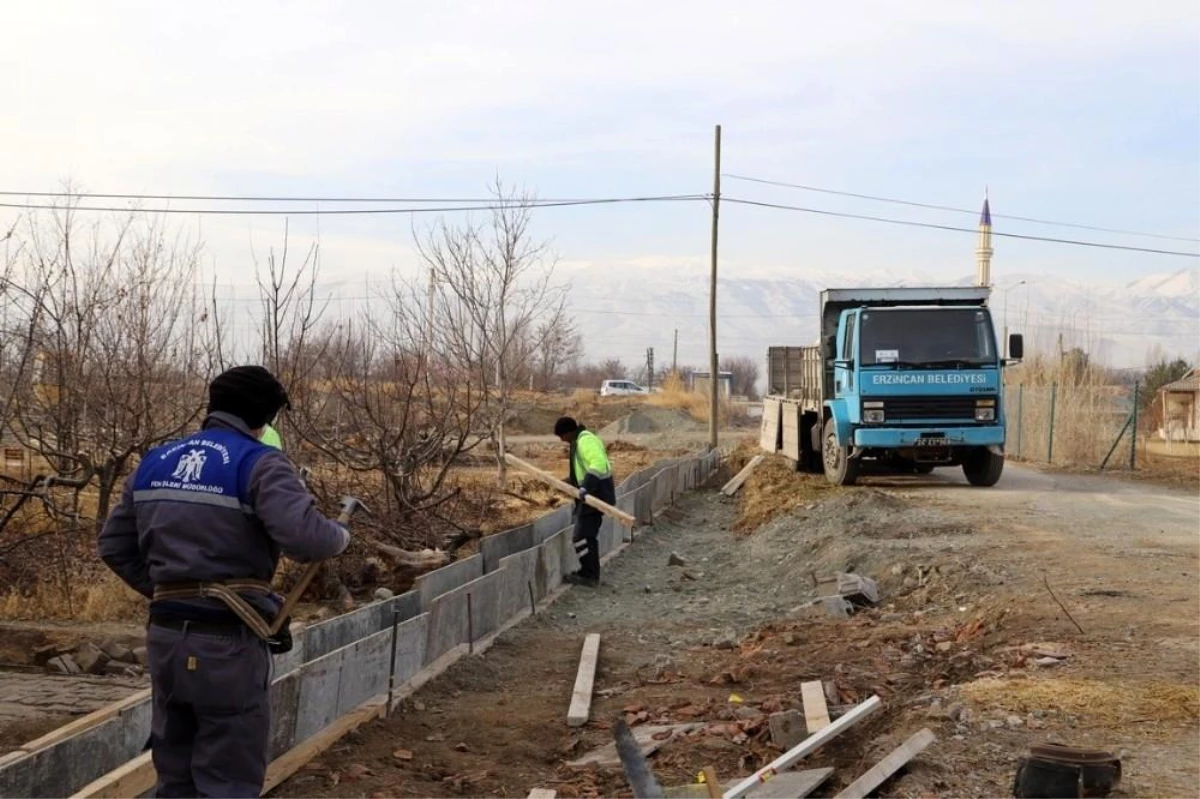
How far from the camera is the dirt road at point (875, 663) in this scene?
5562 millimetres

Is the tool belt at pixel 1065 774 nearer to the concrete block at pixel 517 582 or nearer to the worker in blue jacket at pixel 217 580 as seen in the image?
the worker in blue jacket at pixel 217 580

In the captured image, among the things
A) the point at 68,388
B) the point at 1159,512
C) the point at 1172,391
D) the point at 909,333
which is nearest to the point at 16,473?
the point at 68,388

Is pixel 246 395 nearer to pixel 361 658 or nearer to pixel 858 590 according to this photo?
pixel 361 658

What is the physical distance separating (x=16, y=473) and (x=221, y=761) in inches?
632

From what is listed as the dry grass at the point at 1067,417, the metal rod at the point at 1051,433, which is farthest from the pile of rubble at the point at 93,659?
the metal rod at the point at 1051,433

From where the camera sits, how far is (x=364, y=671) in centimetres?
663

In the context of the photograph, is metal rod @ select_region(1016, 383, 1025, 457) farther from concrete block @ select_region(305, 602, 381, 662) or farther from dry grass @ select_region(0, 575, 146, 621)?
concrete block @ select_region(305, 602, 381, 662)

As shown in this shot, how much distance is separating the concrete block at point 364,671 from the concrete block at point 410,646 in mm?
197

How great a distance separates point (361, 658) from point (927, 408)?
10946 mm

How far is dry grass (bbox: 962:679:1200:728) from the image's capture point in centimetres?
563

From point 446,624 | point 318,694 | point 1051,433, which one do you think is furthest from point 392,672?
point 1051,433

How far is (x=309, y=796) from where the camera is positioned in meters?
5.43

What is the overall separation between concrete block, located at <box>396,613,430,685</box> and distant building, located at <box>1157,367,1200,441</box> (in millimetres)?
39367

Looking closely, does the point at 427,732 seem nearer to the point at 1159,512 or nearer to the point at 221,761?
the point at 221,761
